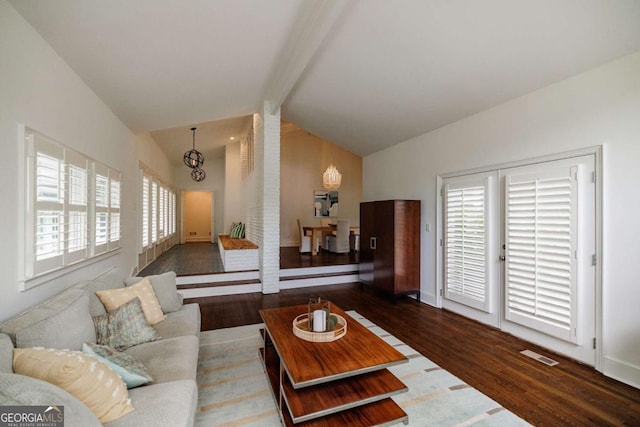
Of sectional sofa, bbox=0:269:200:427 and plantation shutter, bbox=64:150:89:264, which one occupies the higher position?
plantation shutter, bbox=64:150:89:264

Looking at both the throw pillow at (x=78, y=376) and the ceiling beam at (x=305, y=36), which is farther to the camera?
the ceiling beam at (x=305, y=36)

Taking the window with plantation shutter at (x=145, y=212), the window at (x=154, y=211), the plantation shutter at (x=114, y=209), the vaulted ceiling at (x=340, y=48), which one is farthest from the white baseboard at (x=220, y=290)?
the vaulted ceiling at (x=340, y=48)

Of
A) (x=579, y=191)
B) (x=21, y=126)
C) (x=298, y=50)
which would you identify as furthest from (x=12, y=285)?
(x=579, y=191)

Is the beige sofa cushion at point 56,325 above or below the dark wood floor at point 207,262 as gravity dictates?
above

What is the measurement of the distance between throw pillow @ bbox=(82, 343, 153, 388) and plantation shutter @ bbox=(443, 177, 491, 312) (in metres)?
3.64

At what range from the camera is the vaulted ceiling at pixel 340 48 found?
6.97ft

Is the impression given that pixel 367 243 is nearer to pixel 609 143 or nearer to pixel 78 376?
pixel 609 143

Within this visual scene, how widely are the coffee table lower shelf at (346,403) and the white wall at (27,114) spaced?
1872 mm

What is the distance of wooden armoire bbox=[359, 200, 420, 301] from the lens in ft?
14.6

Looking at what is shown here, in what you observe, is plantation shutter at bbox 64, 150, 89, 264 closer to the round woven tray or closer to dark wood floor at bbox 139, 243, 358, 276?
the round woven tray

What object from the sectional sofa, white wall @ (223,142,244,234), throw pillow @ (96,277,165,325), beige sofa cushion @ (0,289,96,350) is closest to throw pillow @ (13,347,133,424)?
the sectional sofa

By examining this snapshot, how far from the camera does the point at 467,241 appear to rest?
378 centimetres

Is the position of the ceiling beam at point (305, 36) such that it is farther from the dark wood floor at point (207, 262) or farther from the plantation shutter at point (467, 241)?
the dark wood floor at point (207, 262)

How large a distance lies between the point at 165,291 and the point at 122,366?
1305 mm
